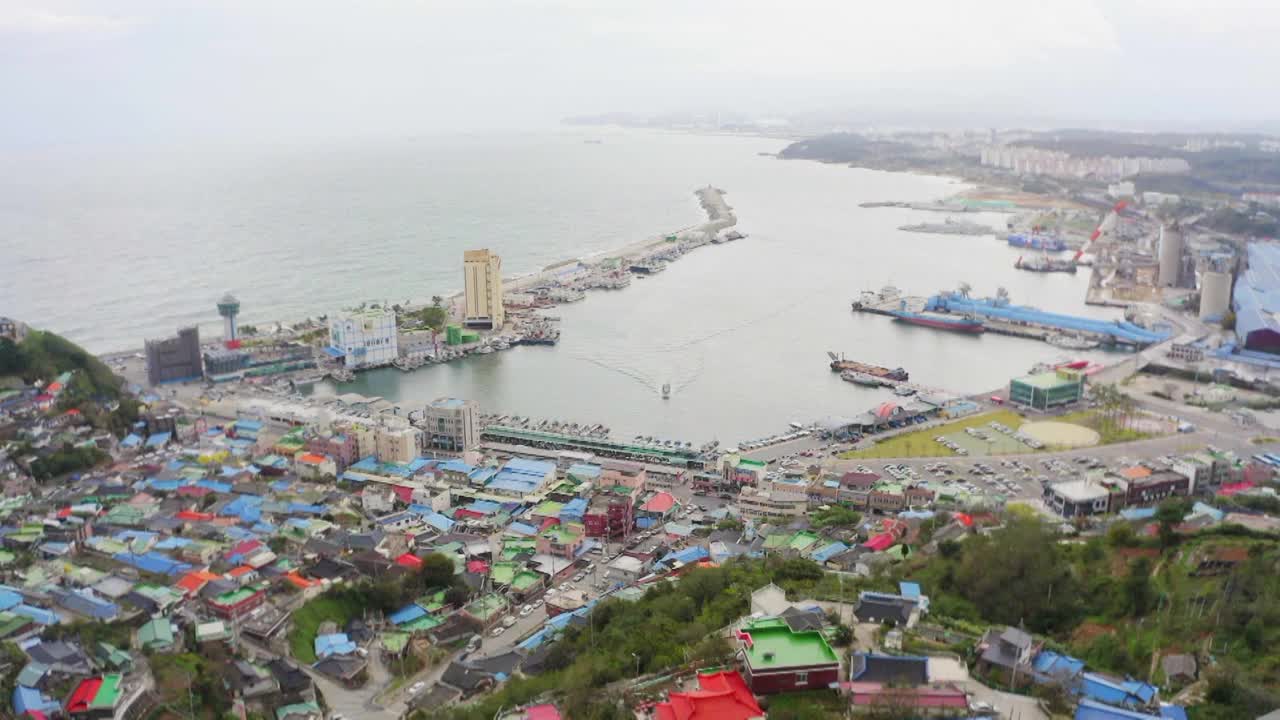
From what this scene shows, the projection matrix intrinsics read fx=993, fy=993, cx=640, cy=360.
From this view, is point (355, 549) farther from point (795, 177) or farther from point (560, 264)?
point (795, 177)

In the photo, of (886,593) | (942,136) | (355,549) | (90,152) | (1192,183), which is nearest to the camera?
(886,593)

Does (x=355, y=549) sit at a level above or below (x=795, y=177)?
below

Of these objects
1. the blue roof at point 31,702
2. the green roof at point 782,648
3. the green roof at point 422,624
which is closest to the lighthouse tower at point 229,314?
the green roof at point 422,624

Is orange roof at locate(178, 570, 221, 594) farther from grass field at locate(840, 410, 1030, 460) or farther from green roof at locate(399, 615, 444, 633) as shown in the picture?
grass field at locate(840, 410, 1030, 460)

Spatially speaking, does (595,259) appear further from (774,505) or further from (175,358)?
(774,505)

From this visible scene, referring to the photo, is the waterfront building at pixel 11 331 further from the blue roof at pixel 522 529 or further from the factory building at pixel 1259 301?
the factory building at pixel 1259 301

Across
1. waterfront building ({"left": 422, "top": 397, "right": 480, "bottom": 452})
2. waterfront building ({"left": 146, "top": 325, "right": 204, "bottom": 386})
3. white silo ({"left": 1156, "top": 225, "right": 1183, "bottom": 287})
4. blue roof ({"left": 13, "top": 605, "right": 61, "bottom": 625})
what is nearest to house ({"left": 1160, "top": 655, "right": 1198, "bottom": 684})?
blue roof ({"left": 13, "top": 605, "right": 61, "bottom": 625})

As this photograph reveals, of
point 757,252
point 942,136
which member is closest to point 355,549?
point 757,252
